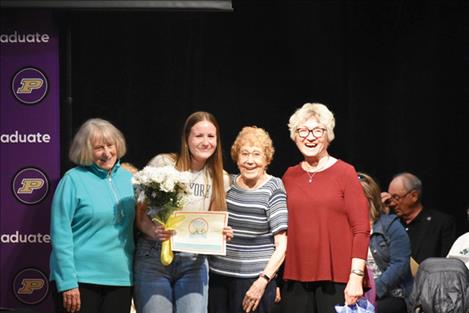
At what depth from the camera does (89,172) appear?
19.8 ft

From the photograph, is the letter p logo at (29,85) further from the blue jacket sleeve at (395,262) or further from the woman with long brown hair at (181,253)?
the blue jacket sleeve at (395,262)

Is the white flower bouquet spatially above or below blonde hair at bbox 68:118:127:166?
below

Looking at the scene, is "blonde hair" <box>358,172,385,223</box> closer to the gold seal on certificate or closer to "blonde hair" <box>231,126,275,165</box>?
"blonde hair" <box>231,126,275,165</box>

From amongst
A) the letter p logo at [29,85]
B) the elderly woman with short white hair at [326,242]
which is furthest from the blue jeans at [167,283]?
the letter p logo at [29,85]

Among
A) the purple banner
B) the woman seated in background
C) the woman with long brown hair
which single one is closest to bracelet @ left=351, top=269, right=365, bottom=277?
the woman with long brown hair

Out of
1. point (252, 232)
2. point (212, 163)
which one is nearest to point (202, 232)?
point (252, 232)

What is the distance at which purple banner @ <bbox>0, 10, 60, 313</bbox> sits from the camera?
6566mm

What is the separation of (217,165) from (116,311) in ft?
3.44

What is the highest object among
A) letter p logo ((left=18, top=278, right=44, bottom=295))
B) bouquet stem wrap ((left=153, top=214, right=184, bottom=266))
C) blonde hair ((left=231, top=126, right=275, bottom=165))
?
blonde hair ((left=231, top=126, right=275, bottom=165))

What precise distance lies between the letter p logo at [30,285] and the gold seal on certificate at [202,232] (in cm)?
116

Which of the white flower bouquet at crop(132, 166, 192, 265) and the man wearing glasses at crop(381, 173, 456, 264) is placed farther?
the man wearing glasses at crop(381, 173, 456, 264)

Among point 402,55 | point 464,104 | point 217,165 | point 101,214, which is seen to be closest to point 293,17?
point 402,55

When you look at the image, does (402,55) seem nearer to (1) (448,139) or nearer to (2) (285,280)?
(1) (448,139)

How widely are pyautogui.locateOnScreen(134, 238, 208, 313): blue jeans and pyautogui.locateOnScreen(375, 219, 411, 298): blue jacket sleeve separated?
71.9 inches
